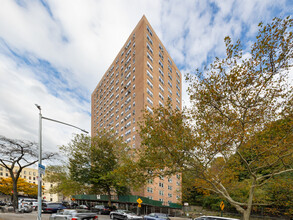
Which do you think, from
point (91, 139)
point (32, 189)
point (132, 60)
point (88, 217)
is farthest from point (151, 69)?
point (32, 189)

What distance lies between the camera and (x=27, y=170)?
10931cm

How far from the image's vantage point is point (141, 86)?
46.9m

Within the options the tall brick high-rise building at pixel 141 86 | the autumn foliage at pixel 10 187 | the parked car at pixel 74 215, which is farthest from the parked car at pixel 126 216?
the autumn foliage at pixel 10 187

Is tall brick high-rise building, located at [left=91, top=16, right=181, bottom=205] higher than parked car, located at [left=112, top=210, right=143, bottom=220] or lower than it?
higher

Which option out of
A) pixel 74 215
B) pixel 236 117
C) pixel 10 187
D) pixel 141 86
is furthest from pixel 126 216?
pixel 10 187

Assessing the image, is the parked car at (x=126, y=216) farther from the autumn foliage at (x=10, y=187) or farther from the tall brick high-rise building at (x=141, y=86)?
the autumn foliage at (x=10, y=187)

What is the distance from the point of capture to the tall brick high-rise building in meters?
46.7

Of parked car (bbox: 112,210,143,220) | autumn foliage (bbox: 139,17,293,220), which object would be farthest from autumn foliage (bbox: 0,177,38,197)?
autumn foliage (bbox: 139,17,293,220)

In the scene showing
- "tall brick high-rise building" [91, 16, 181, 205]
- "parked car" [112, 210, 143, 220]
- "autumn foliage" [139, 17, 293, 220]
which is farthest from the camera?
"tall brick high-rise building" [91, 16, 181, 205]

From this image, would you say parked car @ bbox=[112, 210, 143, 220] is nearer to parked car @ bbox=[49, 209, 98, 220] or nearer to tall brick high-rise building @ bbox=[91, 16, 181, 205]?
parked car @ bbox=[49, 209, 98, 220]

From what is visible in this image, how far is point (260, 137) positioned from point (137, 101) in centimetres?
3566

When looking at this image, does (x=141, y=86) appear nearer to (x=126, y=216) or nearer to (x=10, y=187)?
(x=126, y=216)

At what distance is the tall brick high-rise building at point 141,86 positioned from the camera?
4666cm

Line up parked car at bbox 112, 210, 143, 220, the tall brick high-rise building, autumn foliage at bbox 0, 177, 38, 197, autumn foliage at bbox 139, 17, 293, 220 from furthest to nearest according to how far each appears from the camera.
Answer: autumn foliage at bbox 0, 177, 38, 197 → the tall brick high-rise building → parked car at bbox 112, 210, 143, 220 → autumn foliage at bbox 139, 17, 293, 220
